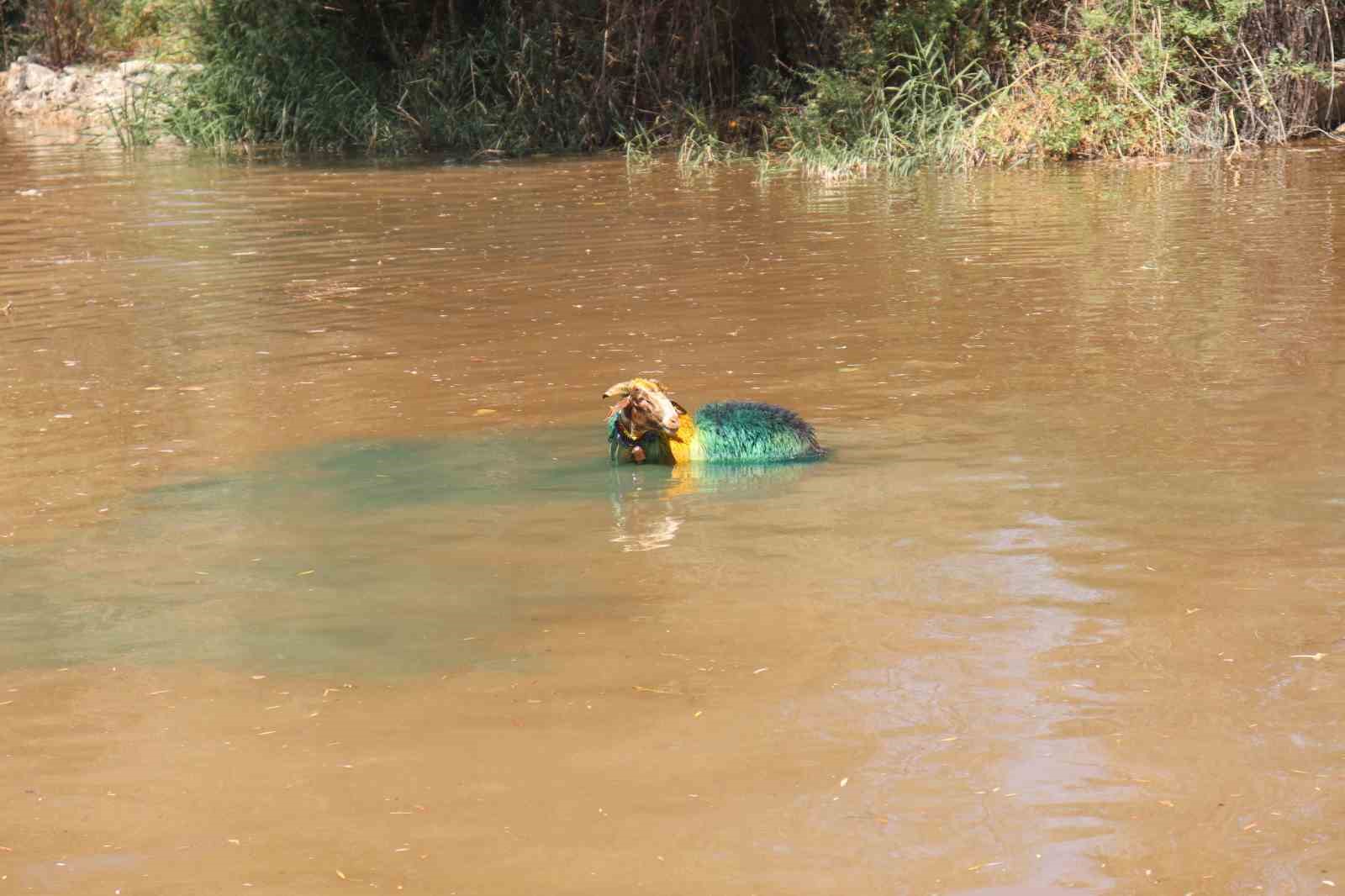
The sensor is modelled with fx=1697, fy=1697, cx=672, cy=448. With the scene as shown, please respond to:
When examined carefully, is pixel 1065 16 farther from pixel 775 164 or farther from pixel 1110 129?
pixel 775 164

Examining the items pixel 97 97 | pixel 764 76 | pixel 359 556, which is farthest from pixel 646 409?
pixel 97 97

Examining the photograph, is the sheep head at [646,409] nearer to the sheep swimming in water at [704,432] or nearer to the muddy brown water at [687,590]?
the sheep swimming in water at [704,432]

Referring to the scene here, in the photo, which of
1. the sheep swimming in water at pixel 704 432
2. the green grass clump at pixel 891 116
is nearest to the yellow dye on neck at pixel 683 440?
the sheep swimming in water at pixel 704 432

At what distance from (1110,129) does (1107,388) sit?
10389 mm

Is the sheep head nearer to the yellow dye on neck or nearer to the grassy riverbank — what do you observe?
the yellow dye on neck

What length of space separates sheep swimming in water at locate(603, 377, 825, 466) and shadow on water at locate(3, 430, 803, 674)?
7 centimetres

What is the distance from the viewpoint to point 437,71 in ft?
75.9

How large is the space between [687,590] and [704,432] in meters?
1.59

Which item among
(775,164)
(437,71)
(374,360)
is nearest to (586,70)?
(437,71)

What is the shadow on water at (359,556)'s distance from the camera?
5.10 metres

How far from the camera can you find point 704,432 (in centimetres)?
691

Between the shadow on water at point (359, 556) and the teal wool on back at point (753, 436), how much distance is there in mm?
69

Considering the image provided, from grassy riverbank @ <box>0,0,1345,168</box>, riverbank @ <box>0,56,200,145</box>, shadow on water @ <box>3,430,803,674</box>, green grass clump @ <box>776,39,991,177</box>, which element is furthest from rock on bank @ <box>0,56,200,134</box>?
shadow on water @ <box>3,430,803,674</box>

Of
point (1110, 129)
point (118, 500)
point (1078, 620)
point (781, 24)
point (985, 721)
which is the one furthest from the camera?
point (781, 24)
